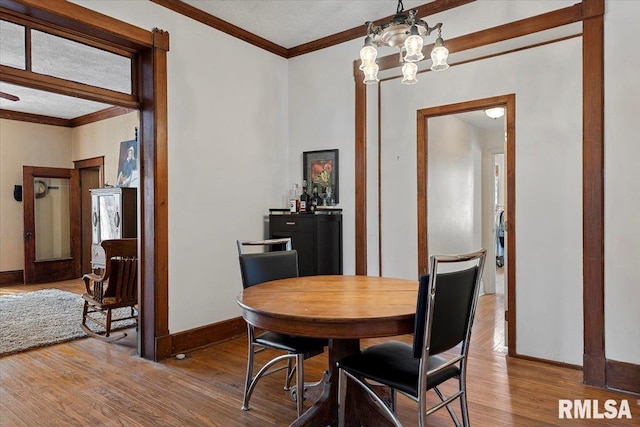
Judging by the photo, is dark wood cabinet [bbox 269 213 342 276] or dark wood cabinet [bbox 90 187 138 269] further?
dark wood cabinet [bbox 90 187 138 269]

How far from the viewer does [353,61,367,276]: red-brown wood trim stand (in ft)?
13.2

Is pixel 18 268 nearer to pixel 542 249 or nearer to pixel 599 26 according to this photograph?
pixel 542 249

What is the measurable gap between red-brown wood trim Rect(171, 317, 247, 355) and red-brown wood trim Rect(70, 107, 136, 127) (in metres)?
4.15

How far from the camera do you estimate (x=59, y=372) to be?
309 cm

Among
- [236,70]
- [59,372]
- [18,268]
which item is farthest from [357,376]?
[18,268]

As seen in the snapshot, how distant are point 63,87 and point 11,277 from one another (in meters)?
5.45

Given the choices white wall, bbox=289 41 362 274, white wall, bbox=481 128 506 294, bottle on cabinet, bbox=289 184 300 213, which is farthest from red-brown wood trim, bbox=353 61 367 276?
white wall, bbox=481 128 506 294

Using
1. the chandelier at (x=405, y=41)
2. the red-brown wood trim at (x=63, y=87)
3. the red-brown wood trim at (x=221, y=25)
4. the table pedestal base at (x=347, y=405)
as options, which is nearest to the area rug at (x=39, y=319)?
the red-brown wood trim at (x=63, y=87)

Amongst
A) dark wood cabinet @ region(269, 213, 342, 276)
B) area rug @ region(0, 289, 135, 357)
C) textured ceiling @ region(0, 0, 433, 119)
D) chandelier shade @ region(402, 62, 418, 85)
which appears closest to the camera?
chandelier shade @ region(402, 62, 418, 85)

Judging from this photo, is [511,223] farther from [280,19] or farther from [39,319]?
[39,319]

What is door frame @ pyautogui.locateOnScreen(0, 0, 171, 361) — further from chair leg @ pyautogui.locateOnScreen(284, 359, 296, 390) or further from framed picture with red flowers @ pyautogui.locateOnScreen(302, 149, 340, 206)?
framed picture with red flowers @ pyautogui.locateOnScreen(302, 149, 340, 206)

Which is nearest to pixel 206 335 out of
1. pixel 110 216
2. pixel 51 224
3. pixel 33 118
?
pixel 110 216

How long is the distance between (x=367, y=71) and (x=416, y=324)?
1509 millimetres

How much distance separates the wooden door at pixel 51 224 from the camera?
6.99 metres
